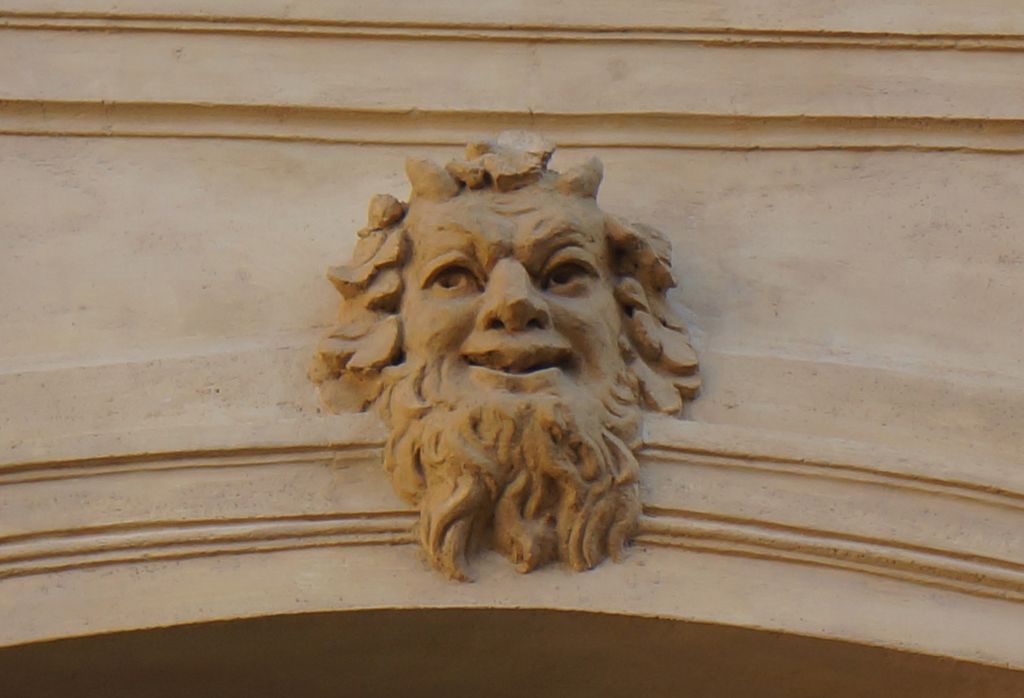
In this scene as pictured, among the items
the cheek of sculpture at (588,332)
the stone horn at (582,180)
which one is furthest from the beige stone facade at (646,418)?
the stone horn at (582,180)

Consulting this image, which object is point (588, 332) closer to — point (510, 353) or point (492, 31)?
point (510, 353)

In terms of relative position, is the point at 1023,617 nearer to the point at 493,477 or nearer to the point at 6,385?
the point at 493,477

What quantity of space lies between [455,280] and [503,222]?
0.43 feet

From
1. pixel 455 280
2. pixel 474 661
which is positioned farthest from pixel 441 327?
pixel 474 661

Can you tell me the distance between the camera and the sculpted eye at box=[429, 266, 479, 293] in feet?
12.4

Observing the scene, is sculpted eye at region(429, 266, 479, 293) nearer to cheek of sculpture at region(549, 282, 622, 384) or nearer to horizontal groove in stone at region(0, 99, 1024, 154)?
cheek of sculpture at region(549, 282, 622, 384)

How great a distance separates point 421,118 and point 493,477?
93cm

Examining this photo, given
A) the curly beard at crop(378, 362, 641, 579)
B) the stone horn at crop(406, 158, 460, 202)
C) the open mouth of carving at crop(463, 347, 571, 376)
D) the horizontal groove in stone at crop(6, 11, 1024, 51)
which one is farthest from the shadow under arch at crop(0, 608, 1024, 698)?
the horizontal groove in stone at crop(6, 11, 1024, 51)

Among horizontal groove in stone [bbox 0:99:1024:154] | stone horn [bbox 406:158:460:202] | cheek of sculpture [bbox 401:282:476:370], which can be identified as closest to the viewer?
cheek of sculpture [bbox 401:282:476:370]

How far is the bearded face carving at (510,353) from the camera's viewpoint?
144 inches

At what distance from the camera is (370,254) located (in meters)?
3.92

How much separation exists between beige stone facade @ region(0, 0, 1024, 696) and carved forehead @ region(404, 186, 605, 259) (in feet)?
0.97

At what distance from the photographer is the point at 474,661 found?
3.77 m

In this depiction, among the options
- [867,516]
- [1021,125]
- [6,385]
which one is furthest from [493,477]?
[1021,125]
